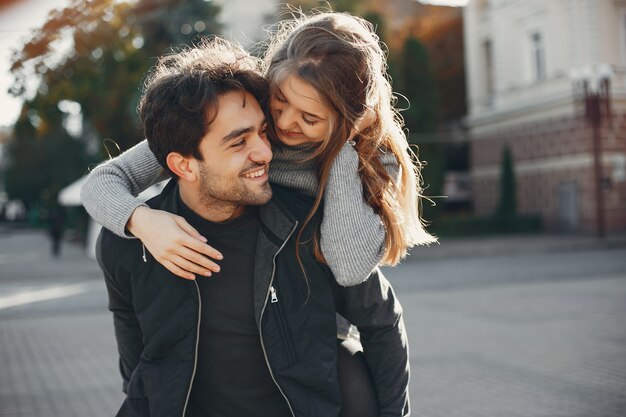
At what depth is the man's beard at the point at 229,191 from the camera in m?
2.44

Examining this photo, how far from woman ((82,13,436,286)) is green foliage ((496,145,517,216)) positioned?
2886cm

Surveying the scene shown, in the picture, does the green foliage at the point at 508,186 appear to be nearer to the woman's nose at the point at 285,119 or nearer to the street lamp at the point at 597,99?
the street lamp at the point at 597,99

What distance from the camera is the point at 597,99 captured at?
24.5m

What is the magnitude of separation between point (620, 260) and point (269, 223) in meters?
18.3

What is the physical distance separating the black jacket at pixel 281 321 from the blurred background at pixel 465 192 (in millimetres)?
855

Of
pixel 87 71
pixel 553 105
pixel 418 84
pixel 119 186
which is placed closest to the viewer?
pixel 119 186

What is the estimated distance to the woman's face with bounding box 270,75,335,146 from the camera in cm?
261

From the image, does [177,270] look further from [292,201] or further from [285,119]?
[285,119]

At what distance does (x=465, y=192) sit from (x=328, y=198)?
39.8m

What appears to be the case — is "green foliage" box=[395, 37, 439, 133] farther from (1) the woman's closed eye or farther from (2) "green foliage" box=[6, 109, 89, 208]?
(1) the woman's closed eye

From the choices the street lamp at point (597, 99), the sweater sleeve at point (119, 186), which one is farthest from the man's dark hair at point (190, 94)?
the street lamp at point (597, 99)

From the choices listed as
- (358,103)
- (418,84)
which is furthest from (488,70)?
(358,103)

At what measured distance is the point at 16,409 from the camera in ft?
22.1

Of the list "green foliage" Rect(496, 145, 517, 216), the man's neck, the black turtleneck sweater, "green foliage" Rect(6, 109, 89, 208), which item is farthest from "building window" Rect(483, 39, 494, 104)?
the black turtleneck sweater
